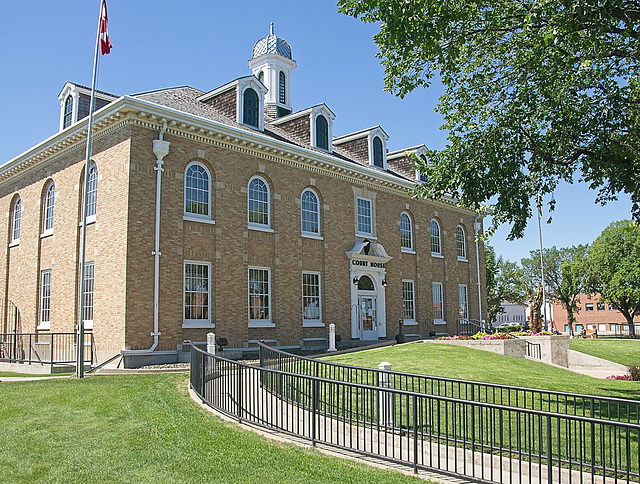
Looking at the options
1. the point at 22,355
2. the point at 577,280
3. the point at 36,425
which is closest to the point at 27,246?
the point at 22,355

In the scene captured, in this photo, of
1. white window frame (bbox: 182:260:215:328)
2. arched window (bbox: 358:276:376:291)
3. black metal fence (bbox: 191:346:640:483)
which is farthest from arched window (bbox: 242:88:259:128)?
black metal fence (bbox: 191:346:640:483)

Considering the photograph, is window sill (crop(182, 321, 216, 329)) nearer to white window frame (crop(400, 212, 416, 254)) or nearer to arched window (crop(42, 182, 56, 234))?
arched window (crop(42, 182, 56, 234))

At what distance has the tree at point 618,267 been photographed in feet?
200

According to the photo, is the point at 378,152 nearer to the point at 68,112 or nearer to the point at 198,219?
the point at 198,219

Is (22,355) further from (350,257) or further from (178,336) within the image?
(350,257)

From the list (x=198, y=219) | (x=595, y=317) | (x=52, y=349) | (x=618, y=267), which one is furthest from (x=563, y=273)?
(x=52, y=349)

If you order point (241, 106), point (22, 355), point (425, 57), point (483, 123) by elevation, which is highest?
point (241, 106)

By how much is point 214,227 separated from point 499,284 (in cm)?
5133

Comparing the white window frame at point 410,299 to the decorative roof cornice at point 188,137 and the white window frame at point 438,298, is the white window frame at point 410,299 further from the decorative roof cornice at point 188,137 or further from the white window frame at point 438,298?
the decorative roof cornice at point 188,137

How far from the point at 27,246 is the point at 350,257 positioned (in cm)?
1341

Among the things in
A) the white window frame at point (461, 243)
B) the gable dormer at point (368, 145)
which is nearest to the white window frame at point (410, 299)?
the white window frame at point (461, 243)

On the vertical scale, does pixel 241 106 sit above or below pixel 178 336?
above

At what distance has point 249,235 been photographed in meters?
22.5

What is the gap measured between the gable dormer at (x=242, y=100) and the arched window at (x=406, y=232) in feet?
31.8
